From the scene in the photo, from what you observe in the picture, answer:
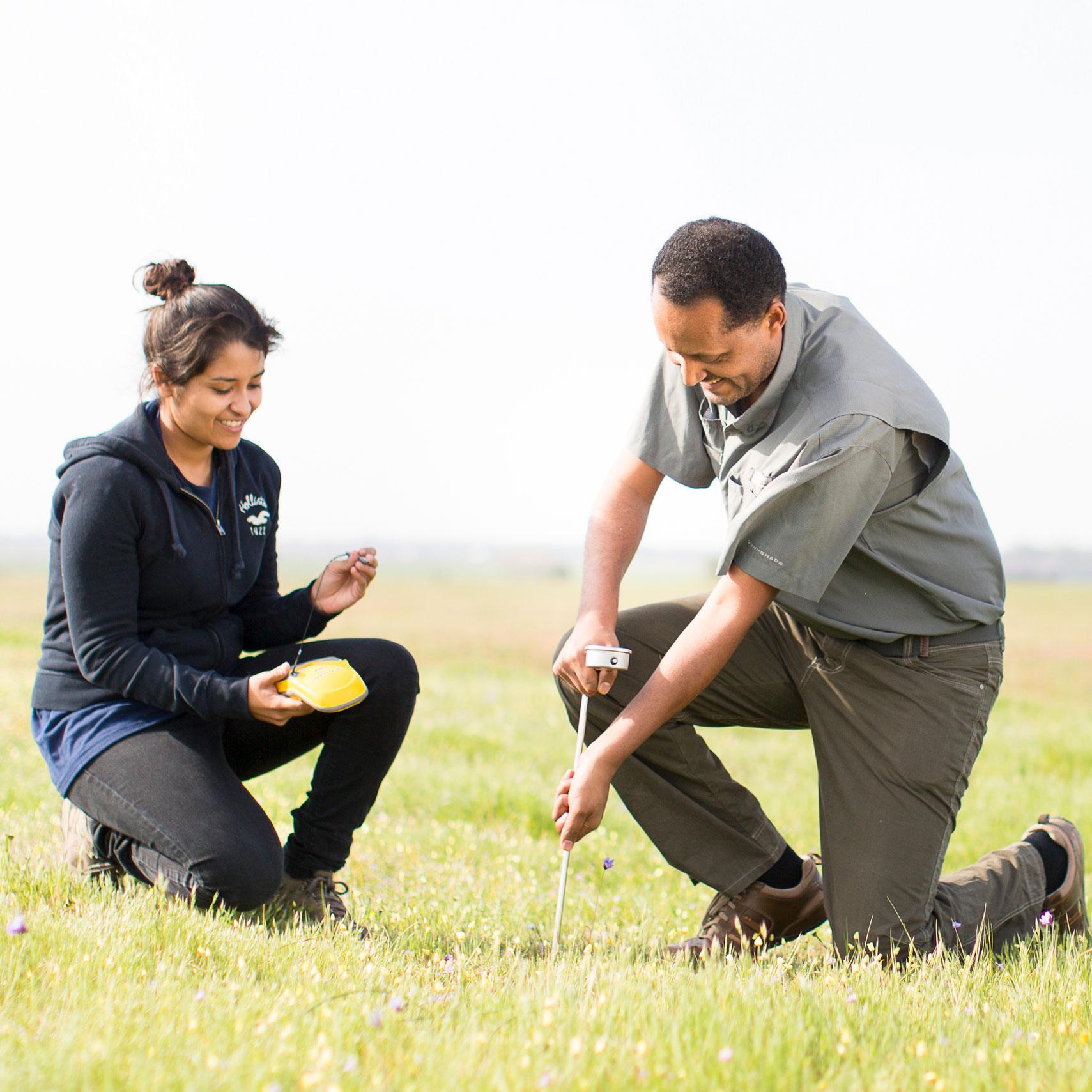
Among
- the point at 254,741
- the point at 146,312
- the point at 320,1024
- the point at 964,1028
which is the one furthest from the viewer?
the point at 254,741

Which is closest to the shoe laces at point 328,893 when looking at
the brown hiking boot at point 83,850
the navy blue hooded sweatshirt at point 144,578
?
the brown hiking boot at point 83,850

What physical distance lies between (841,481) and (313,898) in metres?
2.75

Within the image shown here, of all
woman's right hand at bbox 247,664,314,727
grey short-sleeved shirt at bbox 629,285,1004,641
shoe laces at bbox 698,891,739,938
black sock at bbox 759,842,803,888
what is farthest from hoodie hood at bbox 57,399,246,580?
black sock at bbox 759,842,803,888

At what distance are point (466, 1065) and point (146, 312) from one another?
332cm

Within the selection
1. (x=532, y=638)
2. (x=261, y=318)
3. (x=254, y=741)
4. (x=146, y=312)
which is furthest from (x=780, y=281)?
(x=532, y=638)

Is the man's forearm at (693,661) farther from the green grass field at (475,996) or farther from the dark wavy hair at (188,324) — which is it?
the dark wavy hair at (188,324)

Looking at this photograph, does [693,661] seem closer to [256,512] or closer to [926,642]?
[926,642]

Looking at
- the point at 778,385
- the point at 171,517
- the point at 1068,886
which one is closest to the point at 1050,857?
the point at 1068,886

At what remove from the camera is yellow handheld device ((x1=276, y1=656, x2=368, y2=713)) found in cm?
455

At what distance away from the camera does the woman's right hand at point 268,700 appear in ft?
14.8

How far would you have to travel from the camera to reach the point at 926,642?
4785 mm

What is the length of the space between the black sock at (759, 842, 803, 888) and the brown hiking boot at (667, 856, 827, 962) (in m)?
0.02

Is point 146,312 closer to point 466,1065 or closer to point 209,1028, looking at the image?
point 209,1028

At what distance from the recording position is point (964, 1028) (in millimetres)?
3369
